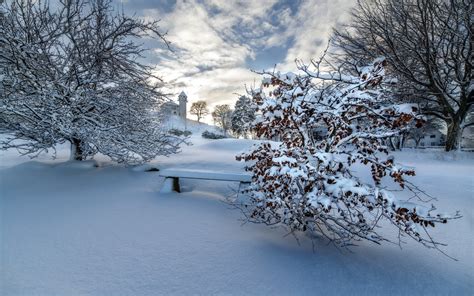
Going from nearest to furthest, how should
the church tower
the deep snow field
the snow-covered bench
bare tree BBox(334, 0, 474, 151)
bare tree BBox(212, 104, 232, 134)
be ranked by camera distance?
the deep snow field
the snow-covered bench
bare tree BBox(334, 0, 474, 151)
the church tower
bare tree BBox(212, 104, 232, 134)

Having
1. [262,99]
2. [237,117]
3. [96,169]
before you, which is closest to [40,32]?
[96,169]

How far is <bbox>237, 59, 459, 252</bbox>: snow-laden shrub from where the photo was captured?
7.13 feet

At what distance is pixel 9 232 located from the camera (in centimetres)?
259

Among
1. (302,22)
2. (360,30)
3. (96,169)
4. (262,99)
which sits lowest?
(96,169)

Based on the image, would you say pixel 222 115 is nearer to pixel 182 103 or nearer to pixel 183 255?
pixel 182 103

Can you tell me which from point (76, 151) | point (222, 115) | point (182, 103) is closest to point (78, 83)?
point (76, 151)

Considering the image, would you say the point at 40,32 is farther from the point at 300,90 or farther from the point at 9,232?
the point at 300,90

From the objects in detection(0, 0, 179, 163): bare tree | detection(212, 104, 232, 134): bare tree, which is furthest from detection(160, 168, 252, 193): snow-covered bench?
detection(212, 104, 232, 134): bare tree

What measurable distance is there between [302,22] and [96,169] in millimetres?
7081

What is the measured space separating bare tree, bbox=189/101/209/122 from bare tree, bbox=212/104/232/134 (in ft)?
16.2

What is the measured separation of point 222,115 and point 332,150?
195 feet

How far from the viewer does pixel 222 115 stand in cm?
6103

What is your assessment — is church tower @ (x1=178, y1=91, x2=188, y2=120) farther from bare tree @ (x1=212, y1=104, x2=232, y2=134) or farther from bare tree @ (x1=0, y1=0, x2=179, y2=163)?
bare tree @ (x1=0, y1=0, x2=179, y2=163)

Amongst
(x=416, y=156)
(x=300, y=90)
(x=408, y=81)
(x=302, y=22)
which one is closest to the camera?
(x=300, y=90)
